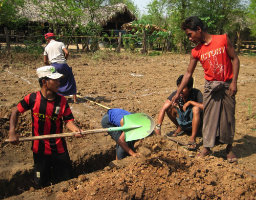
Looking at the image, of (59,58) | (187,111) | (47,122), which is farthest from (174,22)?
(47,122)

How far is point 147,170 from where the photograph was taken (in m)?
2.51

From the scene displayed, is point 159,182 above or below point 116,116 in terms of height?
below

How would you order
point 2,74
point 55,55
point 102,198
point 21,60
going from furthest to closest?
point 21,60
point 2,74
point 55,55
point 102,198

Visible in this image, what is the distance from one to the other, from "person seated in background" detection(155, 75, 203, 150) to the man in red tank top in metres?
0.40

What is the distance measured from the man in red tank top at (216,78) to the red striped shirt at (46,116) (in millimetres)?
1806

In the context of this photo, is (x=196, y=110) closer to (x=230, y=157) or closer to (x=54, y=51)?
(x=230, y=157)

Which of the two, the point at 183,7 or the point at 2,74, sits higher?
the point at 183,7

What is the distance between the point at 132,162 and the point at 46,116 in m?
1.10

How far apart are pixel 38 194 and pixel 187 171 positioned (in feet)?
5.26

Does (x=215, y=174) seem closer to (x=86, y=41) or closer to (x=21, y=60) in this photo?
(x=21, y=60)

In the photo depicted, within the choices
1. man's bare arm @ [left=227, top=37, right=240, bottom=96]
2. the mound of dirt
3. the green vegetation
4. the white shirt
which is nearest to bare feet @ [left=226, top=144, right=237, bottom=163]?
the mound of dirt

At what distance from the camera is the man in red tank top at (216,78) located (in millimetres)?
2843

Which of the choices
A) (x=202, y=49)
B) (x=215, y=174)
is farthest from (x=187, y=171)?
(x=202, y=49)

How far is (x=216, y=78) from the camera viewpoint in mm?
2961
